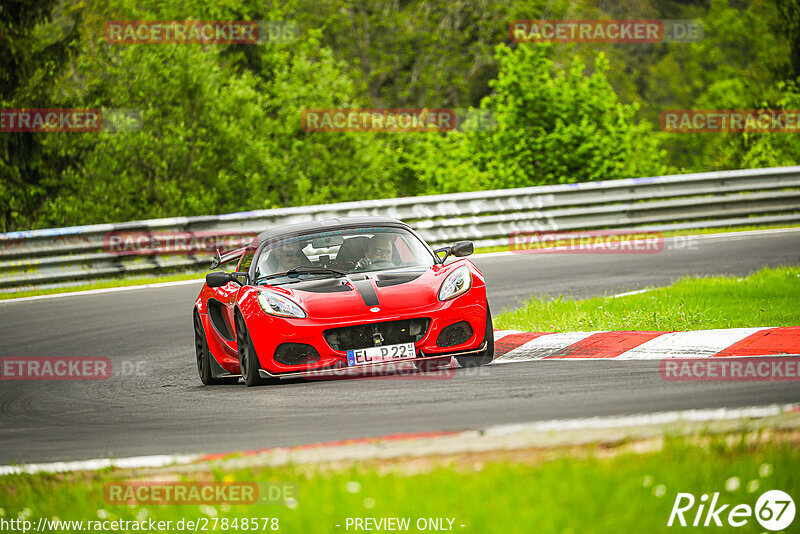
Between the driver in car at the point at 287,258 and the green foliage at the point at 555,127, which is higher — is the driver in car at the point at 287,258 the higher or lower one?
the lower one

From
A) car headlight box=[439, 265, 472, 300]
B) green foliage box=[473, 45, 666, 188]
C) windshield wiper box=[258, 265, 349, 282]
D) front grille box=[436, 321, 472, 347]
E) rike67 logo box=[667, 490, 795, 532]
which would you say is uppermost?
green foliage box=[473, 45, 666, 188]

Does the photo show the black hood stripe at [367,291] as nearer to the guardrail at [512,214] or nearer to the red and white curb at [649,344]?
the red and white curb at [649,344]

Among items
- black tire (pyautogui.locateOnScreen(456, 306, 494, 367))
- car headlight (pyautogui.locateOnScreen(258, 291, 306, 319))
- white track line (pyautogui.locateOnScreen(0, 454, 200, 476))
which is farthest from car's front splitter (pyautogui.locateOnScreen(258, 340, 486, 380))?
white track line (pyautogui.locateOnScreen(0, 454, 200, 476))

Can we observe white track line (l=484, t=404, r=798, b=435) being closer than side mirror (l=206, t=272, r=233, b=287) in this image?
Yes

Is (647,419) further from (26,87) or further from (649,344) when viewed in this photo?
(26,87)

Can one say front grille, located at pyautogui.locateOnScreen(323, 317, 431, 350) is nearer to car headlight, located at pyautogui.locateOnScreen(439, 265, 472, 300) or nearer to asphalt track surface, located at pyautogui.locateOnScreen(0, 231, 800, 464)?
asphalt track surface, located at pyautogui.locateOnScreen(0, 231, 800, 464)

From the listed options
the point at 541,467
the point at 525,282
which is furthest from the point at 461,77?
the point at 541,467

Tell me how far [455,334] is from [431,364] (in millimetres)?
435

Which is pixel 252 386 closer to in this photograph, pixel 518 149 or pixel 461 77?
pixel 518 149

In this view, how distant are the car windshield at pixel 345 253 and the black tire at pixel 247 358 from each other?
54 centimetres

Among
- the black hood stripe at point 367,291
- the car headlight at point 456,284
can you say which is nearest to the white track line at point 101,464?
the black hood stripe at point 367,291

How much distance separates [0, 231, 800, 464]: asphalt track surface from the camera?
19.6 feet

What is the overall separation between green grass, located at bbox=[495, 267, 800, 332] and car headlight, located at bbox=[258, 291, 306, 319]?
265cm

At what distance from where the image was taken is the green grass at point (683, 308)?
30.6 ft
